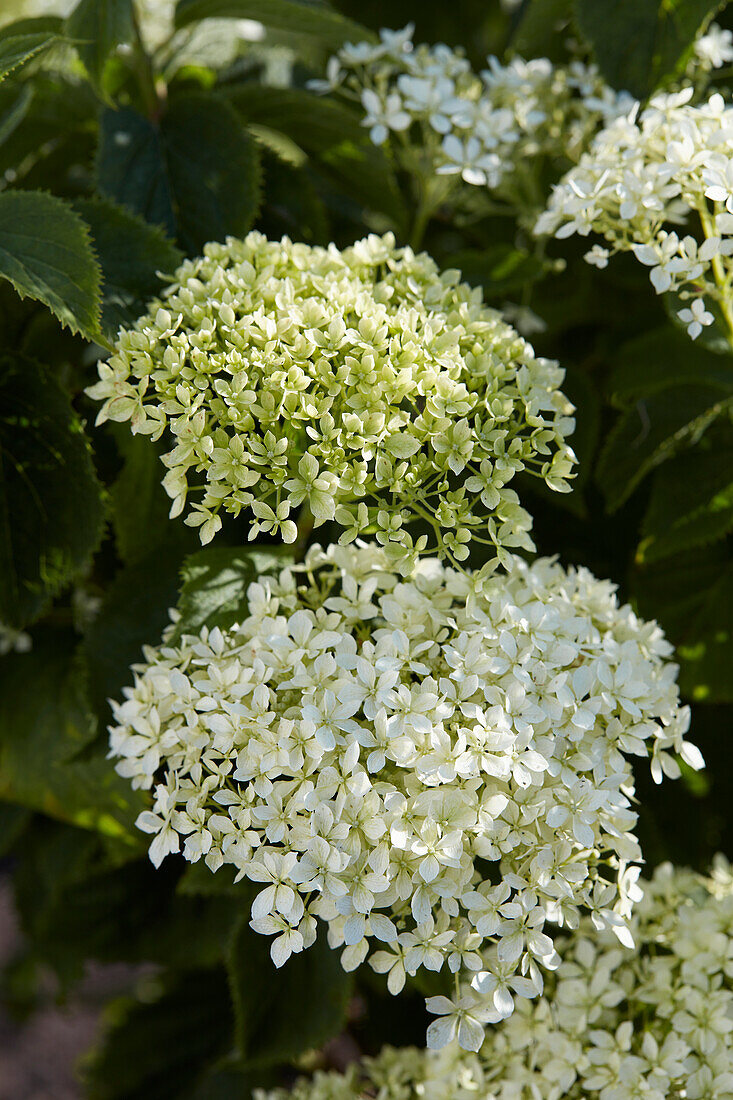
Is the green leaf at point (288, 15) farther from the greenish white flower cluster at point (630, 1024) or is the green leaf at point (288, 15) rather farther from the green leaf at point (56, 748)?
the greenish white flower cluster at point (630, 1024)

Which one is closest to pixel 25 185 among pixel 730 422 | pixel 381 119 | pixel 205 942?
pixel 381 119

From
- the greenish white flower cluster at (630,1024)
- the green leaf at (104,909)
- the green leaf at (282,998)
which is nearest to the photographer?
the greenish white flower cluster at (630,1024)

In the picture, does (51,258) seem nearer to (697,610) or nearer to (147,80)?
(147,80)

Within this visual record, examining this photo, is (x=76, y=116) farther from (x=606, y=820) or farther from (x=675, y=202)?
(x=606, y=820)

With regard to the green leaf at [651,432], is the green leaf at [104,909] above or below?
below

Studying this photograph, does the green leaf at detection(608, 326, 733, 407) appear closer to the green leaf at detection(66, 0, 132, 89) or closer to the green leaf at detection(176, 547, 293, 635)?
the green leaf at detection(176, 547, 293, 635)

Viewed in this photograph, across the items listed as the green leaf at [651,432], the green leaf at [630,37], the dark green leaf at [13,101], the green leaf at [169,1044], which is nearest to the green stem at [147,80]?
the dark green leaf at [13,101]
